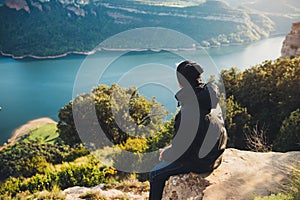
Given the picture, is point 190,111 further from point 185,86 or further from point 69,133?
point 69,133

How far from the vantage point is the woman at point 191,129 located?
2.70 meters

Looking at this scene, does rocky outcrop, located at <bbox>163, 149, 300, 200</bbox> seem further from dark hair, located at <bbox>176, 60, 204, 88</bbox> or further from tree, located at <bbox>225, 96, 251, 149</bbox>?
tree, located at <bbox>225, 96, 251, 149</bbox>

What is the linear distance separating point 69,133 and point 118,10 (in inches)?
2497

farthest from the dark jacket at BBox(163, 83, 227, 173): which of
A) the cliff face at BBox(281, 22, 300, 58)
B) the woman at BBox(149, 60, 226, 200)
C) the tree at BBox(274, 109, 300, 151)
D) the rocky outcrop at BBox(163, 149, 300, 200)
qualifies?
the cliff face at BBox(281, 22, 300, 58)

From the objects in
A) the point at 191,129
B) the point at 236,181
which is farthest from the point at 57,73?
the point at 191,129

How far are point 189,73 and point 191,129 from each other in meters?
0.50

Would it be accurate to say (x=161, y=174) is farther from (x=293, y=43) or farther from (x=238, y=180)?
(x=293, y=43)

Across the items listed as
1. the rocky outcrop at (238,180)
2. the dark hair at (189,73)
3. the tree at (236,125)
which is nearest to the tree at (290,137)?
the tree at (236,125)

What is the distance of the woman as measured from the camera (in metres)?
2.70

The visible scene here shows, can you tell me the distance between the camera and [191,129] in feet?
8.86

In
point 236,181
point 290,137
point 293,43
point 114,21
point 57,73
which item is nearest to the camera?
point 236,181

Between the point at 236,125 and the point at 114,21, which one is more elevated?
the point at 236,125

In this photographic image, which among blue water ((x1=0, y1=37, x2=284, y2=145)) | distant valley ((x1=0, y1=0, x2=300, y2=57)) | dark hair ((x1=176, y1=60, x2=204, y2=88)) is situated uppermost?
dark hair ((x1=176, y1=60, x2=204, y2=88))

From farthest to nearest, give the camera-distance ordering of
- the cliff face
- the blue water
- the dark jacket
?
the blue water → the cliff face → the dark jacket
